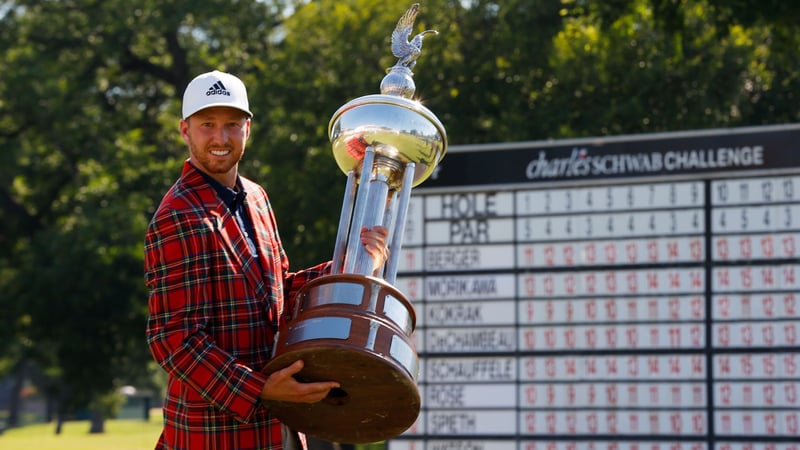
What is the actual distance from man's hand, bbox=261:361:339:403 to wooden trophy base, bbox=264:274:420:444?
22mm

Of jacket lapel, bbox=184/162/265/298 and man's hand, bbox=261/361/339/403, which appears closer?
man's hand, bbox=261/361/339/403

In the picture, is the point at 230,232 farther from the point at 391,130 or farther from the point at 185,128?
the point at 391,130

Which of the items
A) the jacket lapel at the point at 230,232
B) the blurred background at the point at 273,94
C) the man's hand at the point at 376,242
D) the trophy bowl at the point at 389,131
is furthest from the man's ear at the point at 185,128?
the blurred background at the point at 273,94

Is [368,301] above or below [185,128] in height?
below

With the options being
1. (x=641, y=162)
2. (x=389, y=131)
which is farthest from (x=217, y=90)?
(x=641, y=162)

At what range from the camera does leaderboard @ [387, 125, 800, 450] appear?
9719mm

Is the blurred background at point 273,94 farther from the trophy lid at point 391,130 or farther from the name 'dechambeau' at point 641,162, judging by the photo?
the trophy lid at point 391,130

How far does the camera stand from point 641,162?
10109 mm

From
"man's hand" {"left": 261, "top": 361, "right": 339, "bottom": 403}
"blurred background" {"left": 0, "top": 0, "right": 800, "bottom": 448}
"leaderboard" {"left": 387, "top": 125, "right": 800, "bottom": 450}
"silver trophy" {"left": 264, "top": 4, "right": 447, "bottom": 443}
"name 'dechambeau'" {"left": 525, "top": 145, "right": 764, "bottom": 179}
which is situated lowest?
"man's hand" {"left": 261, "top": 361, "right": 339, "bottom": 403}

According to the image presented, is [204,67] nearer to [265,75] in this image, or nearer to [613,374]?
[265,75]

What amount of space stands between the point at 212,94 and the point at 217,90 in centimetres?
2

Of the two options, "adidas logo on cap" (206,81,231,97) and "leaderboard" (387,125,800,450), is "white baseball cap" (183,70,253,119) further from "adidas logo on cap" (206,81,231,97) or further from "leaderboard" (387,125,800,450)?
"leaderboard" (387,125,800,450)

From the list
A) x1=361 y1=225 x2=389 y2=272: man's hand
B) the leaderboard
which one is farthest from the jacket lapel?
the leaderboard

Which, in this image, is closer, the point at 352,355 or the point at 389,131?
the point at 352,355
